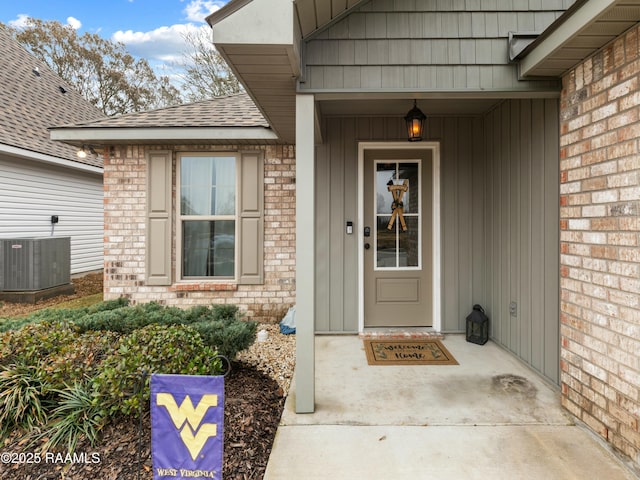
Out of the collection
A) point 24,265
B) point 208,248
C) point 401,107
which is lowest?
point 24,265

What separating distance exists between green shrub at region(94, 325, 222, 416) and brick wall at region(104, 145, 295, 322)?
190 cm

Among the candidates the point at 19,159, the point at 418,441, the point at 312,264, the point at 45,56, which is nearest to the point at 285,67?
the point at 312,264

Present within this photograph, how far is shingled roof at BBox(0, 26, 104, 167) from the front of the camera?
622 centimetres

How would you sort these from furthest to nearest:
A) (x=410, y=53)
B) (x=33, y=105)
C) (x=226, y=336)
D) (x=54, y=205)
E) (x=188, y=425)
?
(x=33, y=105) → (x=54, y=205) → (x=226, y=336) → (x=410, y=53) → (x=188, y=425)

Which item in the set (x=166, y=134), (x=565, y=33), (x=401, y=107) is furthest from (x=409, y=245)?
(x=166, y=134)

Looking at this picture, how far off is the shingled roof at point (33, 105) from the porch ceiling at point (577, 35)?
7208mm

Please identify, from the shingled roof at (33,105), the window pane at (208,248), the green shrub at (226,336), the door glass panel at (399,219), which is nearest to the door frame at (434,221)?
the door glass panel at (399,219)

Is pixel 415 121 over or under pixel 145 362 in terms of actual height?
over

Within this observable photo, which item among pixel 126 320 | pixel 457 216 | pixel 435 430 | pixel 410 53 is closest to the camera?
pixel 435 430

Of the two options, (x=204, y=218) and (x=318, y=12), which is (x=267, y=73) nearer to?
(x=318, y=12)

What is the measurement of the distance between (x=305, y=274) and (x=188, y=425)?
3.68ft

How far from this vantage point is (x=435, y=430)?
2111mm

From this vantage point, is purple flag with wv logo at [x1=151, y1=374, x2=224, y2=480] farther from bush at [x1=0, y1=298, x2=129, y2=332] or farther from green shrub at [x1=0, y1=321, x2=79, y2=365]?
bush at [x1=0, y1=298, x2=129, y2=332]

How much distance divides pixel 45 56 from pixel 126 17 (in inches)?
185
